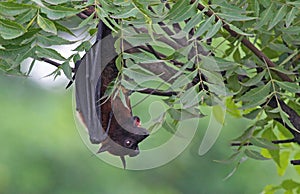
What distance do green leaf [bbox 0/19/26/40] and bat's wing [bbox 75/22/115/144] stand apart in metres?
0.12

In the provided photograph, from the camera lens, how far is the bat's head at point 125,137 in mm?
657

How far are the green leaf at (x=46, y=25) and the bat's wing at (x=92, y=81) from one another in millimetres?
86

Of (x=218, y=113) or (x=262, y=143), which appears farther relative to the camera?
(x=218, y=113)

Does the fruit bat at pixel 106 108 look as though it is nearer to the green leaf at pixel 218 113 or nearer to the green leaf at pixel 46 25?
the green leaf at pixel 46 25

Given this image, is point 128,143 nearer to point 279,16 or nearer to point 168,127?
point 168,127

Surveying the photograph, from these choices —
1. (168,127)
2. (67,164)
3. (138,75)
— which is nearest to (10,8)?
(138,75)

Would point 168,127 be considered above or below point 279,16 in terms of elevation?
below

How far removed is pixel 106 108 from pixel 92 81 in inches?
1.3

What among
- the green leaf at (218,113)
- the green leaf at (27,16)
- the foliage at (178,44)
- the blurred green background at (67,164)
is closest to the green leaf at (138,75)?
the foliage at (178,44)

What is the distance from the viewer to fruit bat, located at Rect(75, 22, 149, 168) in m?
0.65

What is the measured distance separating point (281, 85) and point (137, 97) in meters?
0.40

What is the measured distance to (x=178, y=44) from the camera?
74 centimetres

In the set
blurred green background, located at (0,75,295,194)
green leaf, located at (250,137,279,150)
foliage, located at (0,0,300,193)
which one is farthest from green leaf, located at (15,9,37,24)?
blurred green background, located at (0,75,295,194)

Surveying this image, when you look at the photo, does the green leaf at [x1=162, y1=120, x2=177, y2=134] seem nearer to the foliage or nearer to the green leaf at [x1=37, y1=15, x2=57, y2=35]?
the foliage
